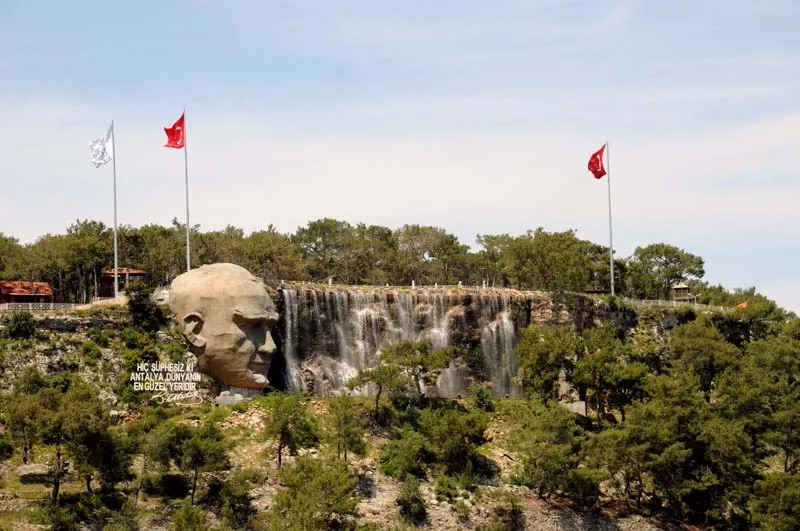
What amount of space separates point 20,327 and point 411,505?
30.1 m

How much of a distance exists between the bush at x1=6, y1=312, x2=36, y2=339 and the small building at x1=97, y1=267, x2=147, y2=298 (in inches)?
958

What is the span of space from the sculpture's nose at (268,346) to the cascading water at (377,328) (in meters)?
5.05

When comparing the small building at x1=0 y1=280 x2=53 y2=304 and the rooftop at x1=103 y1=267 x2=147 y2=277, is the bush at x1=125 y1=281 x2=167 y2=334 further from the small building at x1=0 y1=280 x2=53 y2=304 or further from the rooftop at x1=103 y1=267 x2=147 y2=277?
the rooftop at x1=103 y1=267 x2=147 y2=277

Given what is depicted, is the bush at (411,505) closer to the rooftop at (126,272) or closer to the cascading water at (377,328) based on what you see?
the cascading water at (377,328)

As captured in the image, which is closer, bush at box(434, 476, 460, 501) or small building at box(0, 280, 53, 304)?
Result: bush at box(434, 476, 460, 501)

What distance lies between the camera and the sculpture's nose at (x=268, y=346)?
101 metres

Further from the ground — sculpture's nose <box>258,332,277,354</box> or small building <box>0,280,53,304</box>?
small building <box>0,280,53,304</box>

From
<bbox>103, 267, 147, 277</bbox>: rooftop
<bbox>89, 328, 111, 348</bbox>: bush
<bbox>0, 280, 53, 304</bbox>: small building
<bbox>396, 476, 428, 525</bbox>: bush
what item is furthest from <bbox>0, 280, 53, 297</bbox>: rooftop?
<bbox>396, 476, 428, 525</bbox>: bush

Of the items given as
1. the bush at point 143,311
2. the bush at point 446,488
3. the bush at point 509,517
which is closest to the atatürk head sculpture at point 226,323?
the bush at point 143,311

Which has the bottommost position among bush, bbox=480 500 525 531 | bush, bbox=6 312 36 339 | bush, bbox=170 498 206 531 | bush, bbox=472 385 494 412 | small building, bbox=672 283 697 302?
bush, bbox=480 500 525 531

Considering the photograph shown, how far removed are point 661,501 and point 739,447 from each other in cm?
630

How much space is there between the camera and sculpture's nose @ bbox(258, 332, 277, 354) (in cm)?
10101

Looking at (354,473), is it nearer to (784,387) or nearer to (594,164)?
(784,387)

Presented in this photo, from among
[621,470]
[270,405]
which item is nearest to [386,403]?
[270,405]
